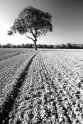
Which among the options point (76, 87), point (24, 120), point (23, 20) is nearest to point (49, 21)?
point (23, 20)

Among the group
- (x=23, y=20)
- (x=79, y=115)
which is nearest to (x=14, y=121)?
(x=79, y=115)

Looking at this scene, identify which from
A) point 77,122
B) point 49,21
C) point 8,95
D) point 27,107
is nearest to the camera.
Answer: point 77,122

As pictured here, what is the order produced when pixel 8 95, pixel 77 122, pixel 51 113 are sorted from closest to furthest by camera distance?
pixel 77 122
pixel 51 113
pixel 8 95

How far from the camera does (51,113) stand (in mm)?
2586

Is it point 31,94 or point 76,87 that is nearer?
point 31,94

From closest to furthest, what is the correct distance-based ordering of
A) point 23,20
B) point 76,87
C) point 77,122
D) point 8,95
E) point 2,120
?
point 77,122
point 2,120
point 8,95
point 76,87
point 23,20

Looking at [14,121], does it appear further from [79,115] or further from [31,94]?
[79,115]

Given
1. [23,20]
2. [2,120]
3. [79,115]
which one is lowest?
[2,120]

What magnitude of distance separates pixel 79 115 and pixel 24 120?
1962 mm

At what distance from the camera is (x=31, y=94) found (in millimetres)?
3656

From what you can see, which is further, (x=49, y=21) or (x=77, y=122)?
(x=49, y=21)

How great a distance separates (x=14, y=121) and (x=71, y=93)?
112 inches

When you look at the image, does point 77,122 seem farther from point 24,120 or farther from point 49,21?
point 49,21

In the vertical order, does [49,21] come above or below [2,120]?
above
